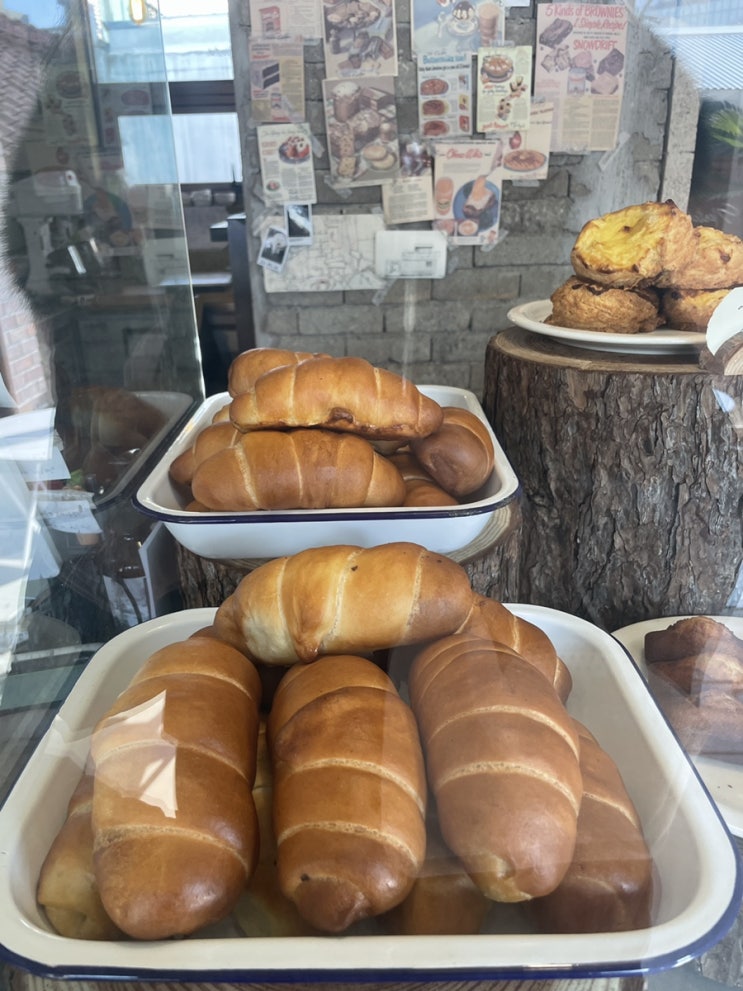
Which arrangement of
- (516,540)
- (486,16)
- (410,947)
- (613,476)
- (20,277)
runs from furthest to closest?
(613,476)
(516,540)
(20,277)
(486,16)
(410,947)

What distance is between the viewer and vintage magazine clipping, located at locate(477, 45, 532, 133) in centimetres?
67

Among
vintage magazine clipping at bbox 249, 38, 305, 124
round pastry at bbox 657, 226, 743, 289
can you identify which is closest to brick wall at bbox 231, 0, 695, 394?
vintage magazine clipping at bbox 249, 38, 305, 124

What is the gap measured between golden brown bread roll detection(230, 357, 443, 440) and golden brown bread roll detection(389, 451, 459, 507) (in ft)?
0.24

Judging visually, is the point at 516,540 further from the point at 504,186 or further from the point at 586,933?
the point at 586,933

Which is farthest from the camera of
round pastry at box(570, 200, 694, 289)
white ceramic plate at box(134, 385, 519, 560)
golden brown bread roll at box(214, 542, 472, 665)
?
round pastry at box(570, 200, 694, 289)

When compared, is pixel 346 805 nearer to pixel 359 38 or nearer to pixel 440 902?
pixel 440 902

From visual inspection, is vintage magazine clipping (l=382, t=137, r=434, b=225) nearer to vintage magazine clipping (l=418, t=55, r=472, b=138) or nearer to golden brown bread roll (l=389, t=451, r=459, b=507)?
vintage magazine clipping (l=418, t=55, r=472, b=138)

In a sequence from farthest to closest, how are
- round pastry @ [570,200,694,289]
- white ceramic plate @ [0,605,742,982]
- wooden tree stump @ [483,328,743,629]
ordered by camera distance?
wooden tree stump @ [483,328,743,629]
round pastry @ [570,200,694,289]
white ceramic plate @ [0,605,742,982]

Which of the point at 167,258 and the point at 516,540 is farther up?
the point at 167,258

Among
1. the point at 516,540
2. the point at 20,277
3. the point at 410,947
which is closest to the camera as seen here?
the point at 410,947

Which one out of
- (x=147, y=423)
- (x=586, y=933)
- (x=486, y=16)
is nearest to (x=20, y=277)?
(x=147, y=423)

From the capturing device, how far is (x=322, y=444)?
2.68ft

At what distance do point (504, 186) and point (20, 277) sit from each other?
1.84ft

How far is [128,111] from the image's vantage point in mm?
797
